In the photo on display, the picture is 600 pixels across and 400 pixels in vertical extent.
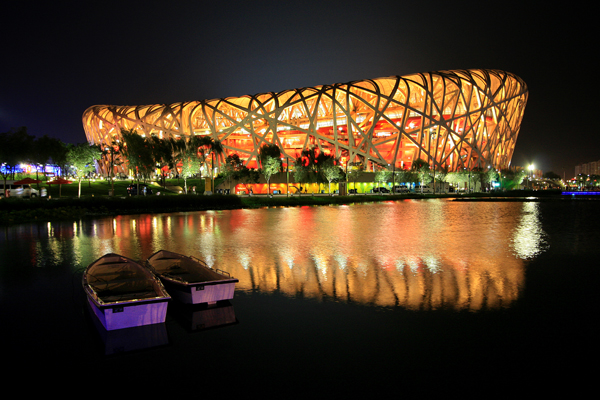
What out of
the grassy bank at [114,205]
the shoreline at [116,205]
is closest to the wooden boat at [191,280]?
the shoreline at [116,205]

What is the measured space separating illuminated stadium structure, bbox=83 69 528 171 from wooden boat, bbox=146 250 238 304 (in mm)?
59355

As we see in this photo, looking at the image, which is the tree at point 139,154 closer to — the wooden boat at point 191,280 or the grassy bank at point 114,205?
the grassy bank at point 114,205

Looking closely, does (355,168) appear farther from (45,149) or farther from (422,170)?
(45,149)

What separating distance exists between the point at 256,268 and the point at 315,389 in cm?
626

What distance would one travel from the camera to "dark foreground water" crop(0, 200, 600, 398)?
480 cm

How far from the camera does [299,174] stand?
54.5m

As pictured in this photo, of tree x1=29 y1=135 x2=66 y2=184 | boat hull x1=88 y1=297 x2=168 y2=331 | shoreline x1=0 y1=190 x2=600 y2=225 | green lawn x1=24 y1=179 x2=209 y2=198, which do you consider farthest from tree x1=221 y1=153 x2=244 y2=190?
boat hull x1=88 y1=297 x2=168 y2=331

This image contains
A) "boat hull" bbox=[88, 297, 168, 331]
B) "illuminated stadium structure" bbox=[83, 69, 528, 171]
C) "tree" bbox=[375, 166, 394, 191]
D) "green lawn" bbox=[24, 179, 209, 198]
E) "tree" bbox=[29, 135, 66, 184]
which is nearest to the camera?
"boat hull" bbox=[88, 297, 168, 331]

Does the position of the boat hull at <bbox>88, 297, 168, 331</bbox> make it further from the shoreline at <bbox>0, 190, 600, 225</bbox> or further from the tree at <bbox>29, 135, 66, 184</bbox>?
the tree at <bbox>29, 135, 66, 184</bbox>

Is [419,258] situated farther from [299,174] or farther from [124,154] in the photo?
[299,174]

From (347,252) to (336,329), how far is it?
6.80m

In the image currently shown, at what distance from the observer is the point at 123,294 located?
22.8 ft

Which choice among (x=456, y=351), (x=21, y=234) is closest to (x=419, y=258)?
(x=456, y=351)

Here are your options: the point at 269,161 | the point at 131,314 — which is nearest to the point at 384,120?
the point at 269,161
